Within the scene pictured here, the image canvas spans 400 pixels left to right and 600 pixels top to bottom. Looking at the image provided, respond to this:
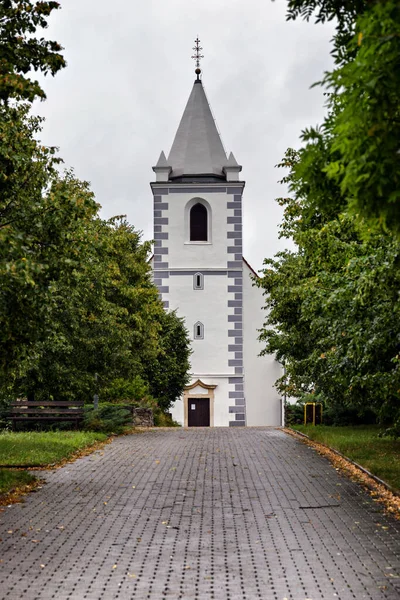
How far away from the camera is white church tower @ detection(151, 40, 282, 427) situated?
134 ft

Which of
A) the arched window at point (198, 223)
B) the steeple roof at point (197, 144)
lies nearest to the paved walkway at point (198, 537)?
the arched window at point (198, 223)

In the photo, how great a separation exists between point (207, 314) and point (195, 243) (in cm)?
366

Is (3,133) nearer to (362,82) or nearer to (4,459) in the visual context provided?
(4,459)

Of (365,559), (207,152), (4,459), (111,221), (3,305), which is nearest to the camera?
(365,559)

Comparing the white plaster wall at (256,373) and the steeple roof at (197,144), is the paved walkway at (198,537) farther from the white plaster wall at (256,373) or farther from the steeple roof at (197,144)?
the steeple roof at (197,144)

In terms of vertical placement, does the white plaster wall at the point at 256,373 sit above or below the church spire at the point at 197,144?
below

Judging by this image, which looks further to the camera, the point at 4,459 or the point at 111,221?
the point at 111,221

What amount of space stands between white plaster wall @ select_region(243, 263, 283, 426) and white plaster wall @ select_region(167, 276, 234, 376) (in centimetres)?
182

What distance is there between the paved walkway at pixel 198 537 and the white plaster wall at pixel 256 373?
91.5ft

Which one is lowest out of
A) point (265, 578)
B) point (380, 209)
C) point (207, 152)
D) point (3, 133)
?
point (265, 578)

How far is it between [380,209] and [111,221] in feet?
83.0

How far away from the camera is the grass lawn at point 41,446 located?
1552cm

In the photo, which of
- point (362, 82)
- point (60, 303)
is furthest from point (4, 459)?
point (362, 82)

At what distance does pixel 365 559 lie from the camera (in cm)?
775
